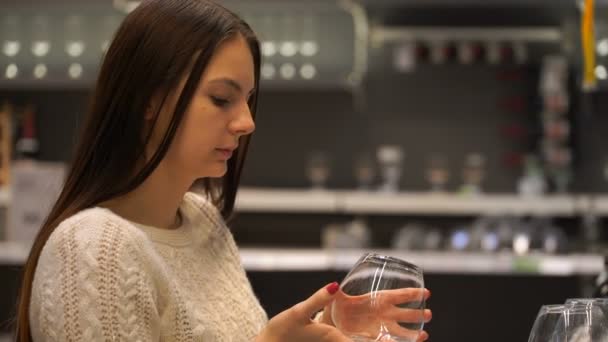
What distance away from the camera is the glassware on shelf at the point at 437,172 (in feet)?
15.6

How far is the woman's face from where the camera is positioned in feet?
4.09

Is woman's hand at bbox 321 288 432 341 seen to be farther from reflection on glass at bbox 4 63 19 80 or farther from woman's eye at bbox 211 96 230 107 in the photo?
reflection on glass at bbox 4 63 19 80

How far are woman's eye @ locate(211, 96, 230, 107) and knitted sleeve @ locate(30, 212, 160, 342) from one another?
22 cm

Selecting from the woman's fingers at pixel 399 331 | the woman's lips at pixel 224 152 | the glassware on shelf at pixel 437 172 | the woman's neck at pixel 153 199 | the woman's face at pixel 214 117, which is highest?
the woman's face at pixel 214 117

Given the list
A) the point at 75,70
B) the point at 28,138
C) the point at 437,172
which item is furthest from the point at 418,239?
the point at 28,138

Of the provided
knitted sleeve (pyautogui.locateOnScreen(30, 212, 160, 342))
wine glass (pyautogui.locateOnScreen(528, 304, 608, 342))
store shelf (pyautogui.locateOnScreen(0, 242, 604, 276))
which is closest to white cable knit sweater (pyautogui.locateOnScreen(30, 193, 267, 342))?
knitted sleeve (pyautogui.locateOnScreen(30, 212, 160, 342))

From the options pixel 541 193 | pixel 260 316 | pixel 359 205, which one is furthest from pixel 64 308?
pixel 541 193

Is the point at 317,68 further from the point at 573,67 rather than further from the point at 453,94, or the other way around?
the point at 573,67

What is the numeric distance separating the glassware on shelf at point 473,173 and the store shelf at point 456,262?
2.58ft

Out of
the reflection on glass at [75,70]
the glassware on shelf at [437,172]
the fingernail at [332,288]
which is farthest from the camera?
the glassware on shelf at [437,172]

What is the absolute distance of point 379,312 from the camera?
109 centimetres

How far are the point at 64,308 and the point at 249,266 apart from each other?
9.47 ft

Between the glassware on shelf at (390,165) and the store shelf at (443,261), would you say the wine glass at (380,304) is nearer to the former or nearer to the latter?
the store shelf at (443,261)

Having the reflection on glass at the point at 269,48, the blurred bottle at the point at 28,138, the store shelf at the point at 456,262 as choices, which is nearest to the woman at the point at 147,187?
the store shelf at the point at 456,262
